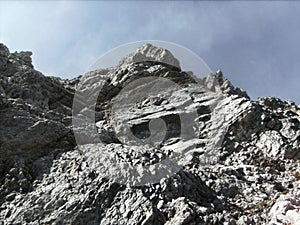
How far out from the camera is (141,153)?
2334 centimetres

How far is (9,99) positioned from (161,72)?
1863 centimetres

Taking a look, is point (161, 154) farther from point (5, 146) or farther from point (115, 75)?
point (115, 75)

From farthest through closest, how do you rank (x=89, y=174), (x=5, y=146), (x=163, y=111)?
1. (x=163, y=111)
2. (x=5, y=146)
3. (x=89, y=174)

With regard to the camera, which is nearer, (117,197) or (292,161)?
(117,197)

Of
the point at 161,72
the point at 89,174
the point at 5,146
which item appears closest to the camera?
the point at 89,174

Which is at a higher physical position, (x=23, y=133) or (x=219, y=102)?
(x=219, y=102)

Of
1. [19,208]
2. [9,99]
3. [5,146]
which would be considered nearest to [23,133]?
[5,146]

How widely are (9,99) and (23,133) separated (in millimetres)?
4652

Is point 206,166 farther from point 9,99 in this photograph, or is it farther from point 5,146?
point 9,99

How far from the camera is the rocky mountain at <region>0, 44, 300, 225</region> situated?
62.4ft

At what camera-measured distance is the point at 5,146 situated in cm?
2341

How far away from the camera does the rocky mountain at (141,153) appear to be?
19.0 m

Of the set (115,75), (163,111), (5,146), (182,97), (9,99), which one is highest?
(115,75)

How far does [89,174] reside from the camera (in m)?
21.5
